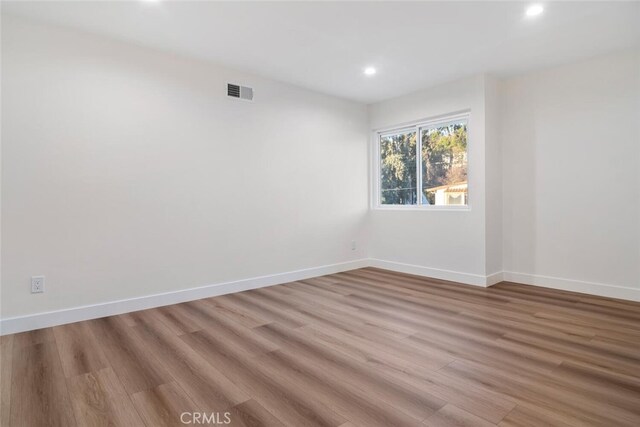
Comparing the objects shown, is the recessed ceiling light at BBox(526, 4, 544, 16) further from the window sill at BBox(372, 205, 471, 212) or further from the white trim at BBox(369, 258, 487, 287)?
the white trim at BBox(369, 258, 487, 287)

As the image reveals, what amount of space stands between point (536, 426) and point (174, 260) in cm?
315

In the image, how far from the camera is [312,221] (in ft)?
14.9

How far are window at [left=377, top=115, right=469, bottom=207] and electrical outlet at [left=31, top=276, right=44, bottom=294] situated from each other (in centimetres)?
419

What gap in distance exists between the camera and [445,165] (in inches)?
174

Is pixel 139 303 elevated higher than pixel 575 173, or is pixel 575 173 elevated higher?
pixel 575 173

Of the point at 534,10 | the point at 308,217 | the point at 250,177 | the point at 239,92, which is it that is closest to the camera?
the point at 534,10

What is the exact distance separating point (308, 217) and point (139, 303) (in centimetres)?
221

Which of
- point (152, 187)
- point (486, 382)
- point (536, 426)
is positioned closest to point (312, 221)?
point (152, 187)

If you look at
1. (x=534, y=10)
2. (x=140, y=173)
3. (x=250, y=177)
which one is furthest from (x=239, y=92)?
(x=534, y=10)

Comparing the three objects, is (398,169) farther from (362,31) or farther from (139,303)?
(139,303)

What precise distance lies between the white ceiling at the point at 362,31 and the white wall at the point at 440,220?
414 millimetres

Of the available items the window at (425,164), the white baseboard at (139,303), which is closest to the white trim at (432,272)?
the window at (425,164)

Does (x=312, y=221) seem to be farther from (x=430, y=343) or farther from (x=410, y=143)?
(x=430, y=343)

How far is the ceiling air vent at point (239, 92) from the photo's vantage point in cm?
375
